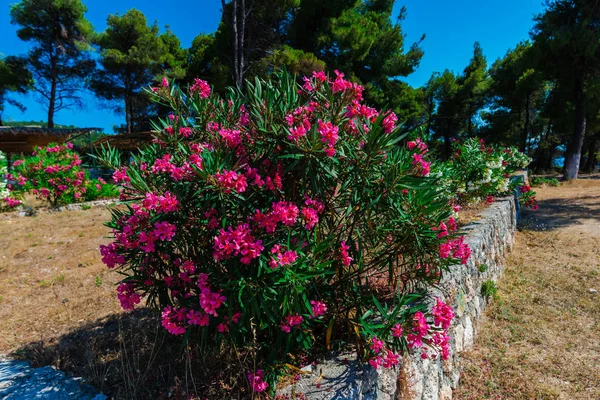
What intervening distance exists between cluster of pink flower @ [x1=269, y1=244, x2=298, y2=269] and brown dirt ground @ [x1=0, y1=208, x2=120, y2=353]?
7.79ft

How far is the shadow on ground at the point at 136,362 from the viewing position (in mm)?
1581

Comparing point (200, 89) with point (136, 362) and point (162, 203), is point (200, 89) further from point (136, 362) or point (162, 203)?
point (136, 362)

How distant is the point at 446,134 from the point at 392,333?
1013 inches

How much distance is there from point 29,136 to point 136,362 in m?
17.0

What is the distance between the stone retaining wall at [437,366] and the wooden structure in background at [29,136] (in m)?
13.4

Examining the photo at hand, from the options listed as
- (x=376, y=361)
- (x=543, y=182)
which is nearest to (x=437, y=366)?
(x=376, y=361)

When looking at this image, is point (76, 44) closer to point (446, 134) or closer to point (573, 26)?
point (573, 26)

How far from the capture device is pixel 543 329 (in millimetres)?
2844

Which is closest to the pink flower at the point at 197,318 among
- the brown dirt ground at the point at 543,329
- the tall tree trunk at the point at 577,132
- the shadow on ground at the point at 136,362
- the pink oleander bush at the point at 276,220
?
the pink oleander bush at the point at 276,220

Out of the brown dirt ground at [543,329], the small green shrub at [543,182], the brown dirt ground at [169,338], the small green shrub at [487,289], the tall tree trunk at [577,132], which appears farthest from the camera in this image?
the tall tree trunk at [577,132]

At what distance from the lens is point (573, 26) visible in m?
9.50

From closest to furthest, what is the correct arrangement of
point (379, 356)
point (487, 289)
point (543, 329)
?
point (379, 356), point (543, 329), point (487, 289)

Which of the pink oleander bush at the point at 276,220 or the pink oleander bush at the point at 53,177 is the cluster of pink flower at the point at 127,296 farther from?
the pink oleander bush at the point at 53,177

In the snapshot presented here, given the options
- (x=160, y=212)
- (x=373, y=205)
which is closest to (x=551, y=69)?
(x=373, y=205)
